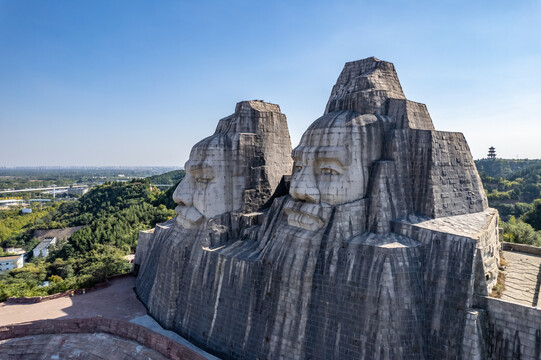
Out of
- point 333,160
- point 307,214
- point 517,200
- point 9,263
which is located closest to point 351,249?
point 307,214

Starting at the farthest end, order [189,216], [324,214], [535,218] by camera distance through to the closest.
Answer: [535,218], [189,216], [324,214]

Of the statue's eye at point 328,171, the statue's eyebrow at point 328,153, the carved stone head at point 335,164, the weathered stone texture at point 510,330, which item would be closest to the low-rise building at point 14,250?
the carved stone head at point 335,164

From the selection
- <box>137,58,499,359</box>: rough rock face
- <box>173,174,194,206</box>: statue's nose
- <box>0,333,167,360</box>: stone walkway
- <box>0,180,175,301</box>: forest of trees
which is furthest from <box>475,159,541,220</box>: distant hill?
<box>0,333,167,360</box>: stone walkway

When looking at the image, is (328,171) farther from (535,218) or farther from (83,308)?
(535,218)

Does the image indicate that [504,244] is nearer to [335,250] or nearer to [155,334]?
[335,250]

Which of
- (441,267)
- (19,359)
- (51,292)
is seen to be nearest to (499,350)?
(441,267)
